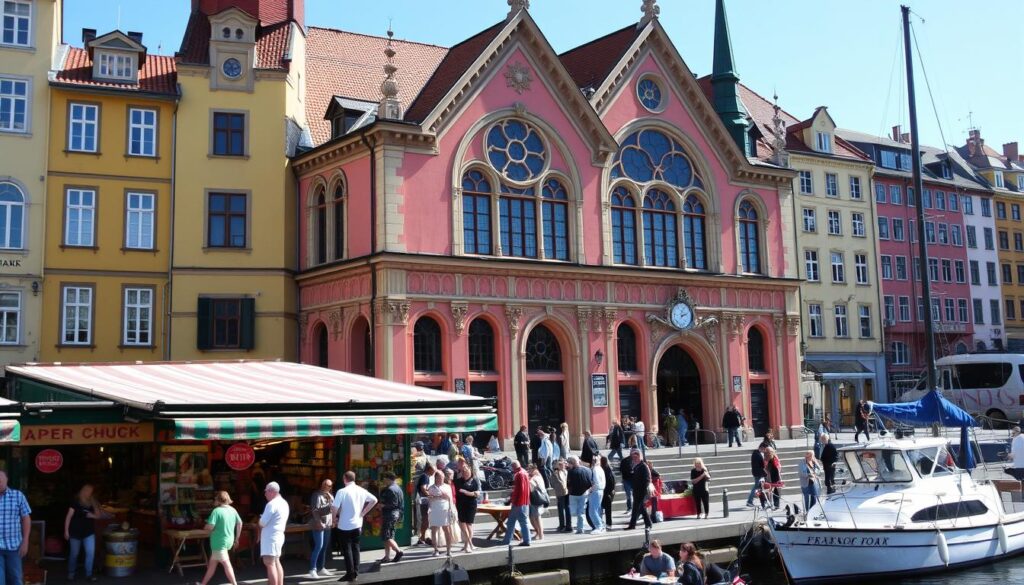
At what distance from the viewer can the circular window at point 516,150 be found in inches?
1495

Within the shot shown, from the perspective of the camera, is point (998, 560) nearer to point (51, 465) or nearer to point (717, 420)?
point (717, 420)

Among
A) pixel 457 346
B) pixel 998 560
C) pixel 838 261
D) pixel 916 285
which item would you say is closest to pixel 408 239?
pixel 457 346

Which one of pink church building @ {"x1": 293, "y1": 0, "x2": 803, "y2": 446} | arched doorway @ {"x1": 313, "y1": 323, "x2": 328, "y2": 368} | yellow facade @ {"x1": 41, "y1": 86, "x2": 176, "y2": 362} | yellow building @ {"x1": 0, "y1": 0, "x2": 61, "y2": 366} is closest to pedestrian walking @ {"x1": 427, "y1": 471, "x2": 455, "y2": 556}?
pink church building @ {"x1": 293, "y1": 0, "x2": 803, "y2": 446}

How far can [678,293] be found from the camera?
41.1 m

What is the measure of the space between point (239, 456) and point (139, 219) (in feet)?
62.0

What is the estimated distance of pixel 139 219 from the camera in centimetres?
3631

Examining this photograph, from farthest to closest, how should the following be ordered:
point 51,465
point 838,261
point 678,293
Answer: point 838,261 → point 678,293 → point 51,465

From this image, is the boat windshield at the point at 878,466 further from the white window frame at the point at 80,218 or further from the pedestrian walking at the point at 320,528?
the white window frame at the point at 80,218

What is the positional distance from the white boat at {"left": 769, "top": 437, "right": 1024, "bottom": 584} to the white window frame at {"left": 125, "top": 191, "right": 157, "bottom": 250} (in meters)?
24.1

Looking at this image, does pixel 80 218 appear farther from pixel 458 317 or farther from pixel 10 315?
pixel 458 317

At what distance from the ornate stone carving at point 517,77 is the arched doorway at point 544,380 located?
29.0 ft

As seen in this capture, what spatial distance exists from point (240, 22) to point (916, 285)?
44900 millimetres

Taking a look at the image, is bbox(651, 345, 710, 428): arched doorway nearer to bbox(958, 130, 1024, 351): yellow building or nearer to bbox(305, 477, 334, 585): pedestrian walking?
bbox(305, 477, 334, 585): pedestrian walking

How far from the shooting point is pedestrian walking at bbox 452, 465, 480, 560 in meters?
21.3
